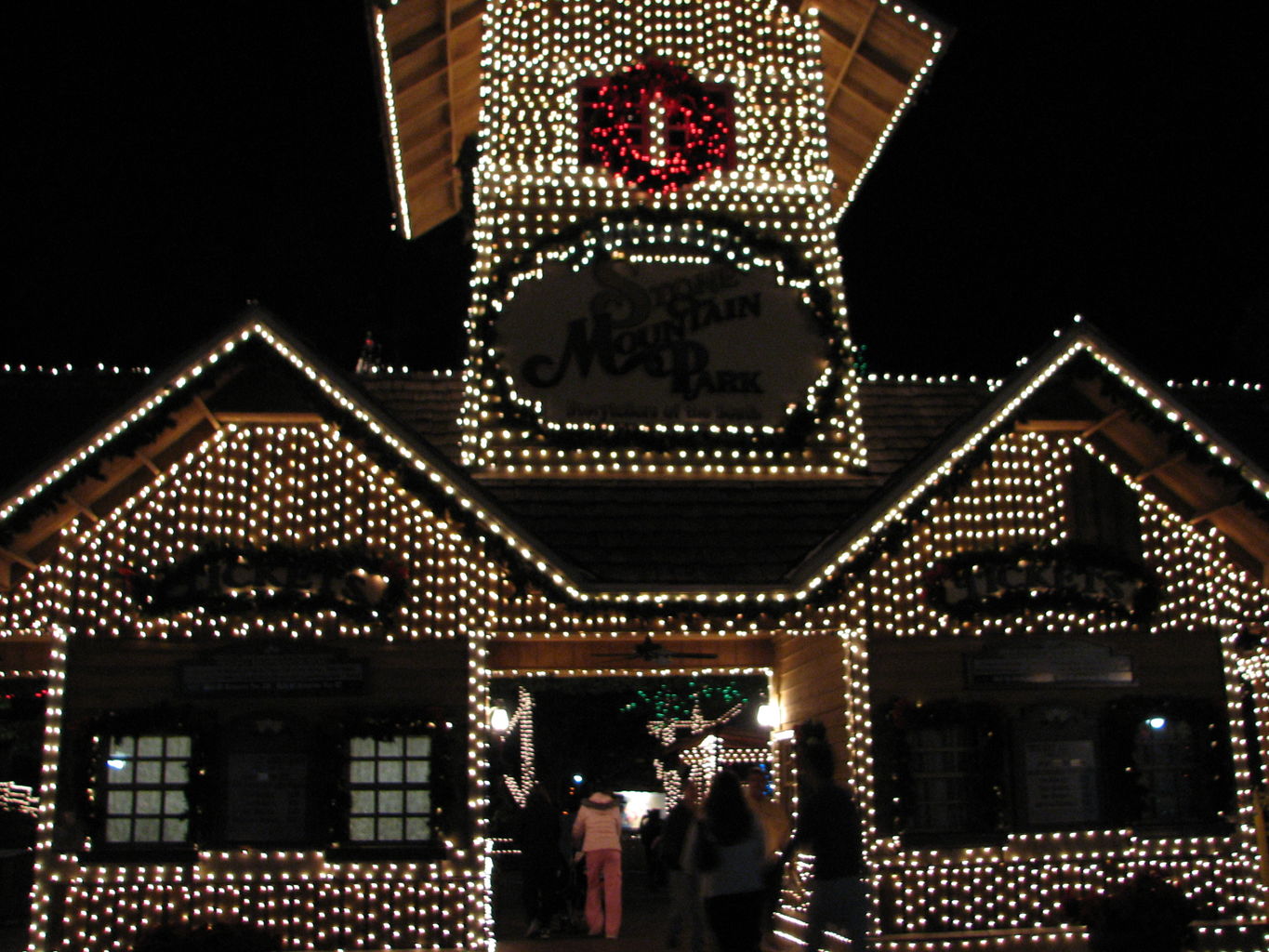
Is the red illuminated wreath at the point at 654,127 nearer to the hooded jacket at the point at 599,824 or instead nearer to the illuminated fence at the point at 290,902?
the hooded jacket at the point at 599,824

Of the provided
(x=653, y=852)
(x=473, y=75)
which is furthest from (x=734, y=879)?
(x=653, y=852)

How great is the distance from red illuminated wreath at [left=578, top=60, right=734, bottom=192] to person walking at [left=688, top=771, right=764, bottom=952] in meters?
7.61

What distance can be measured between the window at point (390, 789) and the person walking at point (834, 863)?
4.38m

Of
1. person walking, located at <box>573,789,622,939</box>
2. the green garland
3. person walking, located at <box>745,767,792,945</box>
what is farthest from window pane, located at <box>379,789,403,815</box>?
the green garland

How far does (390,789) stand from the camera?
10.9 meters

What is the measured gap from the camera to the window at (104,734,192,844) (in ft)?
35.2

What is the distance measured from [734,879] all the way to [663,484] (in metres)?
5.10

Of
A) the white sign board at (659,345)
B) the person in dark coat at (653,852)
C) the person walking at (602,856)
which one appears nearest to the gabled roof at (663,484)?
the white sign board at (659,345)

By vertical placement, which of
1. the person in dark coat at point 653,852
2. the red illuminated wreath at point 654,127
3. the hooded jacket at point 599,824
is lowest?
the person in dark coat at point 653,852

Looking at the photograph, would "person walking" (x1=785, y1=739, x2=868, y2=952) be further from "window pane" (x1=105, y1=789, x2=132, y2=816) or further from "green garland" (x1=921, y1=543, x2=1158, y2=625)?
"window pane" (x1=105, y1=789, x2=132, y2=816)

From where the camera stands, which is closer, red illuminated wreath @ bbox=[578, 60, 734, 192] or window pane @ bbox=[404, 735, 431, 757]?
window pane @ bbox=[404, 735, 431, 757]

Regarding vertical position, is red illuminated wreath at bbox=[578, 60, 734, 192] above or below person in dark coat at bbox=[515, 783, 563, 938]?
above

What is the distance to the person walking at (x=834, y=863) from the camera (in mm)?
7461

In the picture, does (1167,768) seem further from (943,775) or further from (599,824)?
(599,824)
